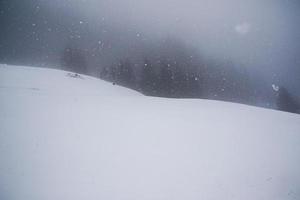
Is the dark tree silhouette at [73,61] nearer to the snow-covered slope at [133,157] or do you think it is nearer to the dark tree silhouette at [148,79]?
the dark tree silhouette at [148,79]

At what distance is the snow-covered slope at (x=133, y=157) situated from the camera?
5.43m

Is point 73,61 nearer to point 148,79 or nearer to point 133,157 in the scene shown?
point 148,79

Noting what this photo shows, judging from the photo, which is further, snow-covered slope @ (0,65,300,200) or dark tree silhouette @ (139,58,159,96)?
dark tree silhouette @ (139,58,159,96)

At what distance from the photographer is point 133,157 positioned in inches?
276

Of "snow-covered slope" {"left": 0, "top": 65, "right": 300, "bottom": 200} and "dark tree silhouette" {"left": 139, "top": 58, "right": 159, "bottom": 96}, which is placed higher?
"dark tree silhouette" {"left": 139, "top": 58, "right": 159, "bottom": 96}

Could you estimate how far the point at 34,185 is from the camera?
512 centimetres

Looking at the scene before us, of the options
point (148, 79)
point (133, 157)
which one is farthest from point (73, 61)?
point (133, 157)

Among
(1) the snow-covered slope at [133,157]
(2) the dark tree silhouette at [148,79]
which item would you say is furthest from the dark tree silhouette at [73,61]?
(1) the snow-covered slope at [133,157]

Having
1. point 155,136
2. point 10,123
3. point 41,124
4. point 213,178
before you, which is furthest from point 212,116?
point 10,123

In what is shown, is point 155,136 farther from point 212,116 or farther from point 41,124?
point 212,116

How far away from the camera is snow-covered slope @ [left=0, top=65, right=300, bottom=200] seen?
17.8ft

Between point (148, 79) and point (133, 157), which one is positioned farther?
point (148, 79)

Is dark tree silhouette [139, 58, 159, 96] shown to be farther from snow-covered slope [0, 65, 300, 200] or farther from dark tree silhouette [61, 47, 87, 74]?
snow-covered slope [0, 65, 300, 200]

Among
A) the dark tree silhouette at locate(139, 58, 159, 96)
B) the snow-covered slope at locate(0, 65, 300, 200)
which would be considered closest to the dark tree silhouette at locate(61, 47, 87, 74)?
the dark tree silhouette at locate(139, 58, 159, 96)
